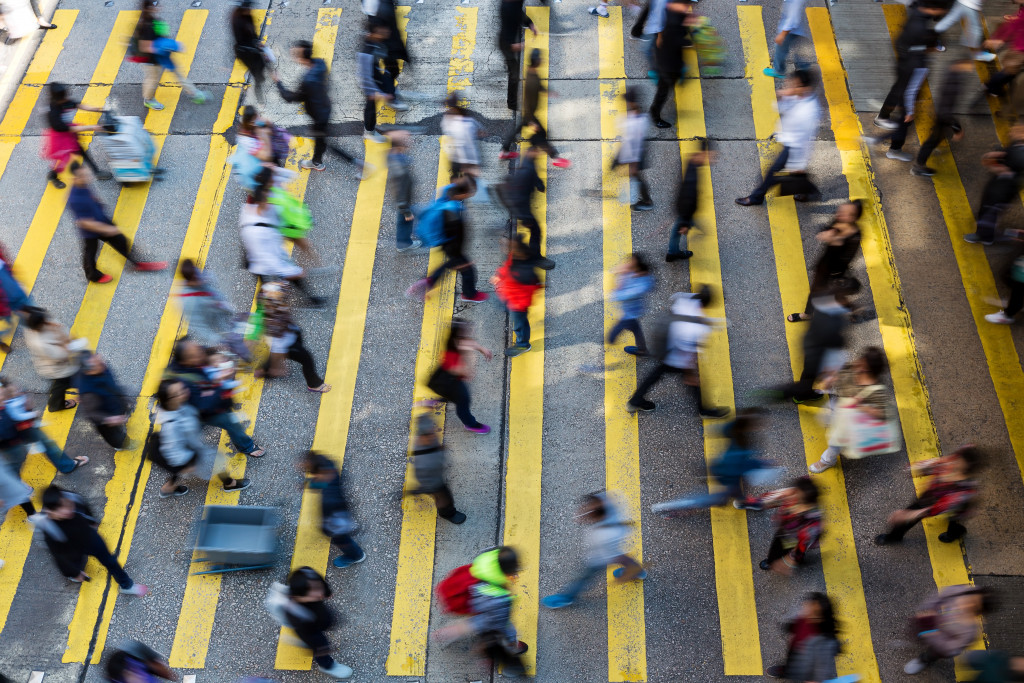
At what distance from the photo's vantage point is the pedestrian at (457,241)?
374 inches

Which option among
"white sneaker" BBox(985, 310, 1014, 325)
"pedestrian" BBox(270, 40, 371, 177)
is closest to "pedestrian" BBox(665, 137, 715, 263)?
"white sneaker" BBox(985, 310, 1014, 325)

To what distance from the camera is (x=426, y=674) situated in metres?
7.64

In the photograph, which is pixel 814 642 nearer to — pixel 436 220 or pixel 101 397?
pixel 436 220

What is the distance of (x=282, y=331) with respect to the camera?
8.59m

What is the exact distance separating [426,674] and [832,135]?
924 centimetres

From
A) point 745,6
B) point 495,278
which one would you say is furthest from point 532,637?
point 745,6

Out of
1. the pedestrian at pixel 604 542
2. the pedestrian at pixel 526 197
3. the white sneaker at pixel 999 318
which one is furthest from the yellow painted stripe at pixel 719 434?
the white sneaker at pixel 999 318

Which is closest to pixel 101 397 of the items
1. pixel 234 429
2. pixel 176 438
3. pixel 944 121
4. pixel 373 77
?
pixel 176 438

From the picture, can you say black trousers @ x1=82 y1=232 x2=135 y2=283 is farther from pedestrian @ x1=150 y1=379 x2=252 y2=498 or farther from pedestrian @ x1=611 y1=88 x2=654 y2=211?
pedestrian @ x1=611 y1=88 x2=654 y2=211

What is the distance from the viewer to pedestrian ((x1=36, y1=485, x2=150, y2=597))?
696 cm

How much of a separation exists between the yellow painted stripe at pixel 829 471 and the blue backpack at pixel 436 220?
4.32 meters

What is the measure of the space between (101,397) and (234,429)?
4.60 feet

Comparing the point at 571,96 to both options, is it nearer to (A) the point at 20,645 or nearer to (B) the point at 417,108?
(B) the point at 417,108

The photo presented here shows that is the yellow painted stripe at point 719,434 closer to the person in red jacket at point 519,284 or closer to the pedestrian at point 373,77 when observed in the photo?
the person in red jacket at point 519,284
